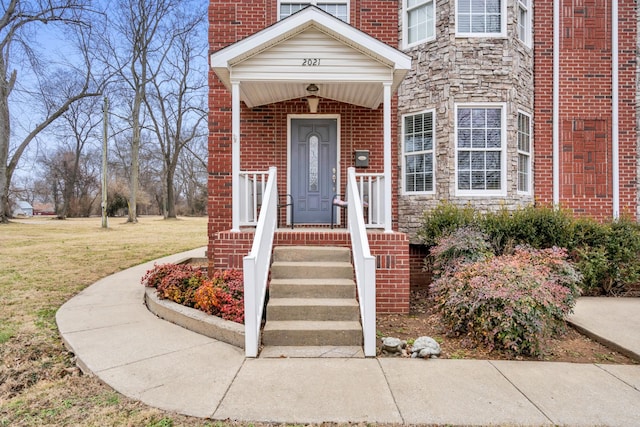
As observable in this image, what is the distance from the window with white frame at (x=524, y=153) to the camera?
7.62 metres

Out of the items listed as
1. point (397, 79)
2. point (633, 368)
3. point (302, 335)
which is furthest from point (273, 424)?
point (397, 79)

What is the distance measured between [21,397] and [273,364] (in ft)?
7.03

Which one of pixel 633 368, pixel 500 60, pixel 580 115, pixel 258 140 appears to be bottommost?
pixel 633 368

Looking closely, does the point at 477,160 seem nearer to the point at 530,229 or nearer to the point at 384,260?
the point at 530,229

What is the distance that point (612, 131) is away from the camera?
7.87m

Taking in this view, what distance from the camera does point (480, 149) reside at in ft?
23.8

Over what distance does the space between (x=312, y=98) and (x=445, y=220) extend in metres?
3.36

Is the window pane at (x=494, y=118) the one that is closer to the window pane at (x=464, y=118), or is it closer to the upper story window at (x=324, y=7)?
the window pane at (x=464, y=118)

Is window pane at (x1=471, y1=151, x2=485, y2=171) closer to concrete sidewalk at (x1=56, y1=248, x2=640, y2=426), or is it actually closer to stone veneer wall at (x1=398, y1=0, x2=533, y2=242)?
stone veneer wall at (x1=398, y1=0, x2=533, y2=242)

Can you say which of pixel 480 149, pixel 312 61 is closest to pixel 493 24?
pixel 480 149

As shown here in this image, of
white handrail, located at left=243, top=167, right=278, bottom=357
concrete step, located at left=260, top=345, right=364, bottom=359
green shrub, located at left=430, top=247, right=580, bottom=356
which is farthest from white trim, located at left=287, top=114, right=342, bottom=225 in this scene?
concrete step, located at left=260, top=345, right=364, bottom=359

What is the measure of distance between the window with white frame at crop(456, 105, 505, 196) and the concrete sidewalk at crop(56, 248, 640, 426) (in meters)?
3.52

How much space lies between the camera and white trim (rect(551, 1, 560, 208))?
7.79 meters

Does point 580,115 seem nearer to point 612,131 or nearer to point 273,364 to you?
point 612,131
